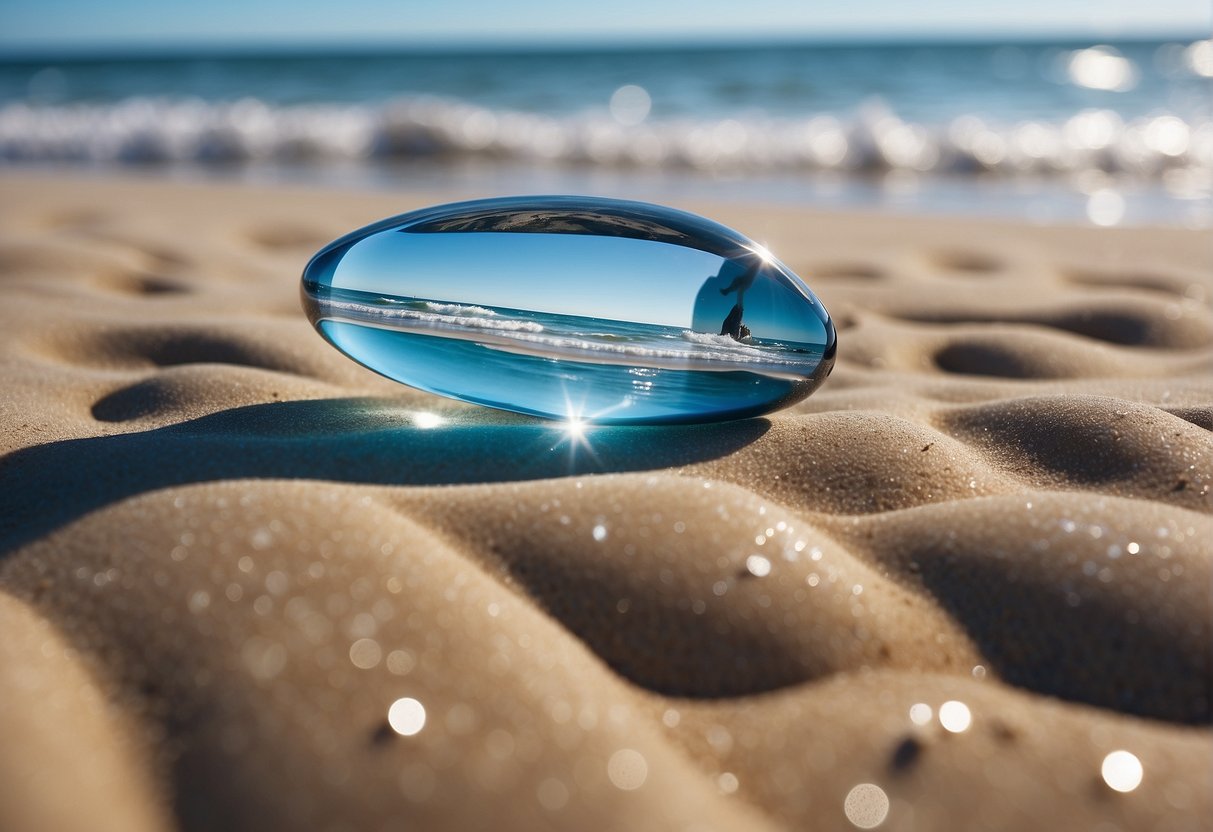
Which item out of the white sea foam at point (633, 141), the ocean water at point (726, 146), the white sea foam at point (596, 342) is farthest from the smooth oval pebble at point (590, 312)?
the white sea foam at point (633, 141)

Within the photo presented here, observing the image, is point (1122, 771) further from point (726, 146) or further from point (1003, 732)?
point (726, 146)

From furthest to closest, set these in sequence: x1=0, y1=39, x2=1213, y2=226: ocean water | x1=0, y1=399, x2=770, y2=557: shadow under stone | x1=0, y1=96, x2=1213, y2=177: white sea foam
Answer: x1=0, y1=96, x2=1213, y2=177: white sea foam → x1=0, y1=39, x2=1213, y2=226: ocean water → x1=0, y1=399, x2=770, y2=557: shadow under stone

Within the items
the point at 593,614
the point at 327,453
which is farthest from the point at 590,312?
the point at 593,614

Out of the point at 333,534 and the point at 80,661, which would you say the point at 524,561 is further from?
the point at 80,661

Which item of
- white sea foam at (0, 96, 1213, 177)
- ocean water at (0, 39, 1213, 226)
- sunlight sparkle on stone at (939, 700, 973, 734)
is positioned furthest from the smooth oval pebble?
white sea foam at (0, 96, 1213, 177)

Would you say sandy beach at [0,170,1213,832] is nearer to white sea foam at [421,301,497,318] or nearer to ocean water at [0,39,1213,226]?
white sea foam at [421,301,497,318]

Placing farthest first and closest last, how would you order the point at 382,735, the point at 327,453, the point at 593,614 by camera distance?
the point at 327,453
the point at 593,614
the point at 382,735
